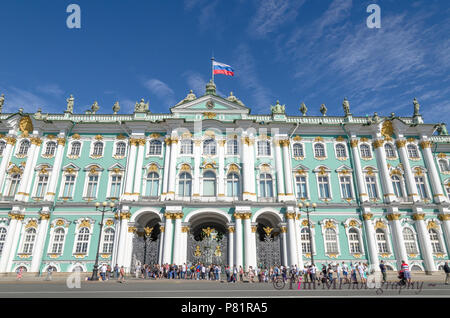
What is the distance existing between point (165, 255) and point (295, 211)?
1342 cm

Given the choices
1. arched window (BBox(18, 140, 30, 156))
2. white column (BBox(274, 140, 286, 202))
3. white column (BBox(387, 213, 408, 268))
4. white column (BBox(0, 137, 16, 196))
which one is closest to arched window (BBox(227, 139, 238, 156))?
white column (BBox(274, 140, 286, 202))

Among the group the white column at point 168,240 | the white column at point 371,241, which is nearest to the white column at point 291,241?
the white column at point 371,241

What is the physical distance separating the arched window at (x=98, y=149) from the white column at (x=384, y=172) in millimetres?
31287

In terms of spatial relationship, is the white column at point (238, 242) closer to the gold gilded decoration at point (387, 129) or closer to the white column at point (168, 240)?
the white column at point (168, 240)

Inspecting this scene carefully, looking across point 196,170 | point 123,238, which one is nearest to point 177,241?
point 123,238

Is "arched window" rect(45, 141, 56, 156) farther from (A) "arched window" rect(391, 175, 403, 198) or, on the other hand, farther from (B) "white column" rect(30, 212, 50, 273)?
(A) "arched window" rect(391, 175, 403, 198)

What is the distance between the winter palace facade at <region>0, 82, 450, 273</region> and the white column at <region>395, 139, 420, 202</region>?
120 millimetres

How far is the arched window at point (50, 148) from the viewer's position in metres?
30.9

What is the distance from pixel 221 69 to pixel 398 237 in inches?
1013

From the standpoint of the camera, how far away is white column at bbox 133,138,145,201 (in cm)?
2893

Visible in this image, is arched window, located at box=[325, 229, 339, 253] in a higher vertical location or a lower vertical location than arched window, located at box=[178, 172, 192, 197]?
lower

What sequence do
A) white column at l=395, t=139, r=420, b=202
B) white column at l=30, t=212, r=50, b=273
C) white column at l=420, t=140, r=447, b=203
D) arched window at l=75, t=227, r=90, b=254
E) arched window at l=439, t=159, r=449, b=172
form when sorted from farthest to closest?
1. arched window at l=439, t=159, r=449, b=172
2. white column at l=420, t=140, r=447, b=203
3. white column at l=395, t=139, r=420, b=202
4. arched window at l=75, t=227, r=90, b=254
5. white column at l=30, t=212, r=50, b=273
